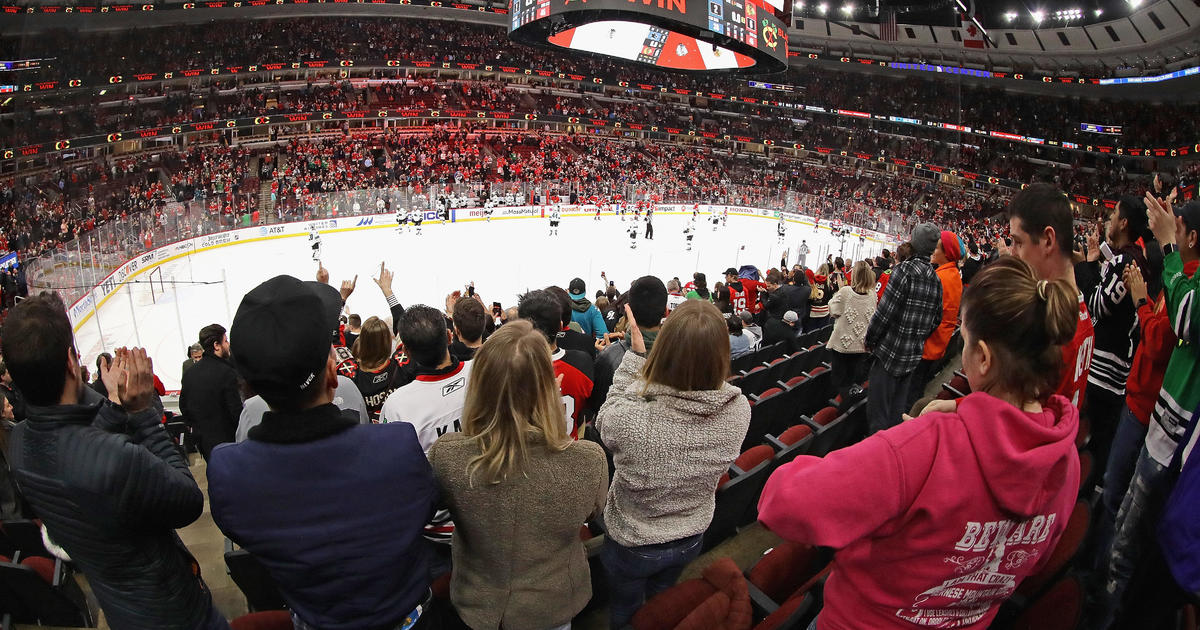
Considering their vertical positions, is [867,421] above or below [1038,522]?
below

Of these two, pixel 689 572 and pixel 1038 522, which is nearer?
pixel 1038 522

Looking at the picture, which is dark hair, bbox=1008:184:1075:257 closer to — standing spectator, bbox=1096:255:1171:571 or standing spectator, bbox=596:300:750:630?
standing spectator, bbox=1096:255:1171:571

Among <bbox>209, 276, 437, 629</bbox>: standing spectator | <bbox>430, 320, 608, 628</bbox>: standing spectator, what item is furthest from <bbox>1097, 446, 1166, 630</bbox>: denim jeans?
Answer: <bbox>209, 276, 437, 629</bbox>: standing spectator

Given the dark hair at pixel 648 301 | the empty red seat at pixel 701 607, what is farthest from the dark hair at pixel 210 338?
the empty red seat at pixel 701 607

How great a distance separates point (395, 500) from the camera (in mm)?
1820

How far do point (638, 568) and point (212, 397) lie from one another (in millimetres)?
3510

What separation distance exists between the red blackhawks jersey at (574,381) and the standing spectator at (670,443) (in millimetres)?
776

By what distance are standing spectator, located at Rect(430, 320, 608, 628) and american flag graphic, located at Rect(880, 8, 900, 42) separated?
148 ft

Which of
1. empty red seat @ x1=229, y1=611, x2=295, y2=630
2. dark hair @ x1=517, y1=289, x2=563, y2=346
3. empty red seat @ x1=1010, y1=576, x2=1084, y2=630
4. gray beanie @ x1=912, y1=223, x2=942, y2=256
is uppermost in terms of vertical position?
gray beanie @ x1=912, y1=223, x2=942, y2=256

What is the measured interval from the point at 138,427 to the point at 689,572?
2871 mm

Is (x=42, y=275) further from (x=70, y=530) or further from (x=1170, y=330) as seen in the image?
(x=1170, y=330)

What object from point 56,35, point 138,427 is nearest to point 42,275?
point 138,427

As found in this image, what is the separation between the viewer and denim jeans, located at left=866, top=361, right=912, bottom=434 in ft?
14.7

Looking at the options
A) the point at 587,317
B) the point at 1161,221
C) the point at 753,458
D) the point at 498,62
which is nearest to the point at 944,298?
the point at 1161,221
